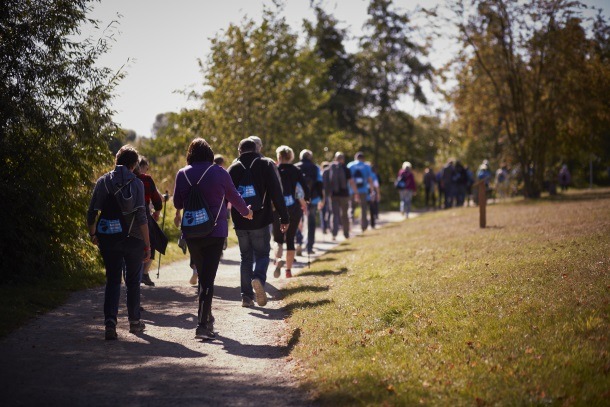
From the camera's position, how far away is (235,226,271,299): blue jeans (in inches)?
416

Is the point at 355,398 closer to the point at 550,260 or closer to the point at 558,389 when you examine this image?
the point at 558,389

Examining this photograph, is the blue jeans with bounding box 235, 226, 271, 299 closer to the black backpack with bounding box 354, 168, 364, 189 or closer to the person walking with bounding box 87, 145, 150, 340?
the person walking with bounding box 87, 145, 150, 340

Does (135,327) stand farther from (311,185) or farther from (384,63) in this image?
(384,63)

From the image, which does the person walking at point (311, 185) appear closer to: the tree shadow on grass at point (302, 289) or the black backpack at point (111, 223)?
the tree shadow on grass at point (302, 289)

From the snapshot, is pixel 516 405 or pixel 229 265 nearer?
pixel 516 405

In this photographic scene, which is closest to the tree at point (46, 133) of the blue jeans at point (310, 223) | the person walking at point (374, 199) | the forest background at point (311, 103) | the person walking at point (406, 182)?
the forest background at point (311, 103)

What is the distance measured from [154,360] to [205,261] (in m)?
1.38

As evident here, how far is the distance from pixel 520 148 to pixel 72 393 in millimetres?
32751

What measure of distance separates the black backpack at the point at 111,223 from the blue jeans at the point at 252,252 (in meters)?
2.11

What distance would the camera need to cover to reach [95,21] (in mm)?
12867

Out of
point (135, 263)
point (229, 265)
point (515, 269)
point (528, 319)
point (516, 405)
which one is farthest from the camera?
point (229, 265)

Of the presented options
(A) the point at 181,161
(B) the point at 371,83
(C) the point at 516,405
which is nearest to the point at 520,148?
(A) the point at 181,161

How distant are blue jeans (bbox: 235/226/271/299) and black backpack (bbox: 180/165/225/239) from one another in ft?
5.91

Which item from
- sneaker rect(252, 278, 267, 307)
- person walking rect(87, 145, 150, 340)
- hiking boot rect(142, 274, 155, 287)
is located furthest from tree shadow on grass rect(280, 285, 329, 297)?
person walking rect(87, 145, 150, 340)
